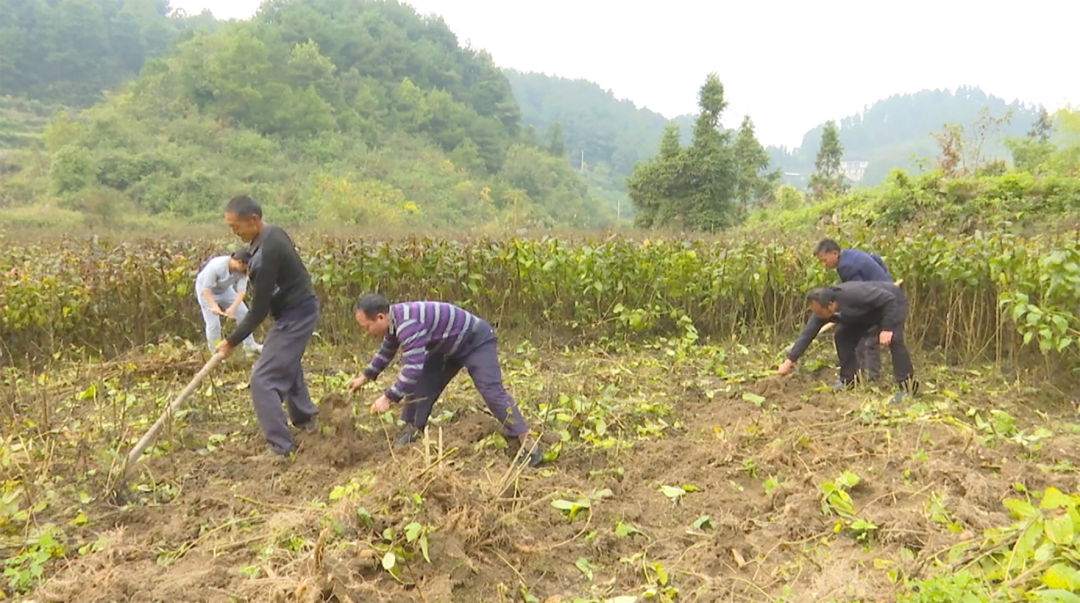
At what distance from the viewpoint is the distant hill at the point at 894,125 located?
12538cm

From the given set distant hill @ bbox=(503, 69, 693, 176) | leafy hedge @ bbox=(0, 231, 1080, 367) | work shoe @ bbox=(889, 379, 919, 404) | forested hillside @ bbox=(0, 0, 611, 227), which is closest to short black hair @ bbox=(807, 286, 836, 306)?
work shoe @ bbox=(889, 379, 919, 404)

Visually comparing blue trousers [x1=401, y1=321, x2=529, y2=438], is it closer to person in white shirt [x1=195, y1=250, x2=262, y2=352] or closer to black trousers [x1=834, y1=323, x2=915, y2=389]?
person in white shirt [x1=195, y1=250, x2=262, y2=352]

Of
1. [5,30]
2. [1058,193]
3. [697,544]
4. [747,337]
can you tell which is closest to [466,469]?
[697,544]

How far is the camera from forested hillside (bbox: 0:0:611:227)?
121ft

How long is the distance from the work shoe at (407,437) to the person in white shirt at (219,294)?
2.57 meters

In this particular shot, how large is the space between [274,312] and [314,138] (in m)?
55.5

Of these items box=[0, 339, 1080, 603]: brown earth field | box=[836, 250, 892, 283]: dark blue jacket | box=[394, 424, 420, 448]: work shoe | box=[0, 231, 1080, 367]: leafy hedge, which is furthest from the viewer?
box=[0, 231, 1080, 367]: leafy hedge

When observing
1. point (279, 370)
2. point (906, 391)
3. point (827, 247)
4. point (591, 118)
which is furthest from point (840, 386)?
point (591, 118)

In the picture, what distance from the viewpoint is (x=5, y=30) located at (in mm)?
58969

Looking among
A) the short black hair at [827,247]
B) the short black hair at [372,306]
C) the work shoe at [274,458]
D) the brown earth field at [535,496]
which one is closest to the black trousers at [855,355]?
the brown earth field at [535,496]

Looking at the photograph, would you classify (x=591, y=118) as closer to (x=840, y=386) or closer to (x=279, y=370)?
(x=840, y=386)

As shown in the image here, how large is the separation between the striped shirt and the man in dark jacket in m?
3.37

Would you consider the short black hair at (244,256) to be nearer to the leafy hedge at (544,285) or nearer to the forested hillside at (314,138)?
the leafy hedge at (544,285)

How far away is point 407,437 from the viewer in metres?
4.36
